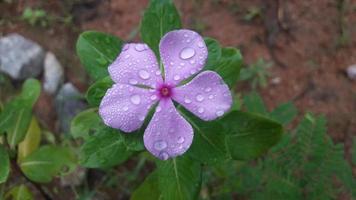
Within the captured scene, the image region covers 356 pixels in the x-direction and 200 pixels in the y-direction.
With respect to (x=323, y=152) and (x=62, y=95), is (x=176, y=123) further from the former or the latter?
(x=62, y=95)

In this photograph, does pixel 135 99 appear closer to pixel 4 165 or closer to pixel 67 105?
pixel 4 165

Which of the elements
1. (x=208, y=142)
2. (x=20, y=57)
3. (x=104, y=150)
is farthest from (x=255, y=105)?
(x=20, y=57)

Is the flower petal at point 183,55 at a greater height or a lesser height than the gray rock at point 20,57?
greater

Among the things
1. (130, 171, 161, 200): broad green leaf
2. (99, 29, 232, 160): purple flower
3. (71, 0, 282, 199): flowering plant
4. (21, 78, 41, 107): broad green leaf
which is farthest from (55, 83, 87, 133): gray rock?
(99, 29, 232, 160): purple flower

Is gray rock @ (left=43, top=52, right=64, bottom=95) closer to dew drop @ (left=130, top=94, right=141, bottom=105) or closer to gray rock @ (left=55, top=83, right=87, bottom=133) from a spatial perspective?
gray rock @ (left=55, top=83, right=87, bottom=133)

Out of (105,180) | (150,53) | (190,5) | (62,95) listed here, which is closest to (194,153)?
(150,53)

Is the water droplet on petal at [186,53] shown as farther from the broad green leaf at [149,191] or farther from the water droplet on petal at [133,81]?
the broad green leaf at [149,191]

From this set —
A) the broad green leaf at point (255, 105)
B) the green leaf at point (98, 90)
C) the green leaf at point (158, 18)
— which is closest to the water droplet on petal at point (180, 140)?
the green leaf at point (98, 90)
